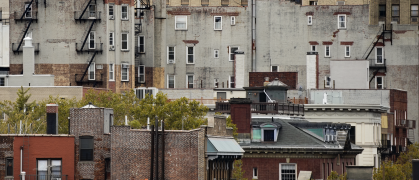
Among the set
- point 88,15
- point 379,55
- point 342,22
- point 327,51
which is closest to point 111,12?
point 88,15

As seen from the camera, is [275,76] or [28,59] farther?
[275,76]

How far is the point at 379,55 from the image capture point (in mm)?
153750

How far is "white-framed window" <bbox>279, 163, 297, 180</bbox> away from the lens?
95000mm

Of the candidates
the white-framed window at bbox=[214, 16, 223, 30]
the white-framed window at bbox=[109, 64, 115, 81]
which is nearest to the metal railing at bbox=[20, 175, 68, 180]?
the white-framed window at bbox=[109, 64, 115, 81]

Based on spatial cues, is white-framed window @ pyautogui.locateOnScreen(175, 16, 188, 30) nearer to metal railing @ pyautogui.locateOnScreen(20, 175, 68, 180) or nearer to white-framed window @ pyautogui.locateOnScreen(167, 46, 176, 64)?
white-framed window @ pyautogui.locateOnScreen(167, 46, 176, 64)

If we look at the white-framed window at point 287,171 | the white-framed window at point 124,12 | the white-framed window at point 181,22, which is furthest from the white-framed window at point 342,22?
the white-framed window at point 287,171

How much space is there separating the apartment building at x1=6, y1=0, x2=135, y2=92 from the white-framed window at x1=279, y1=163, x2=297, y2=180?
48.3 meters

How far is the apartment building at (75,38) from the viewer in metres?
141

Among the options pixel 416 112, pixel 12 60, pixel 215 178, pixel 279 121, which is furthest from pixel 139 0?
pixel 215 178

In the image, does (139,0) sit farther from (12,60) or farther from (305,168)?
(305,168)

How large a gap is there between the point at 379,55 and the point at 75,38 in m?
37.9

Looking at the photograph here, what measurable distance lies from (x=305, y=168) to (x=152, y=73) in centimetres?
5925

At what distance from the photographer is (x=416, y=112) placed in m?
151

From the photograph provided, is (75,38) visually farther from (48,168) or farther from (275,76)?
(48,168)
